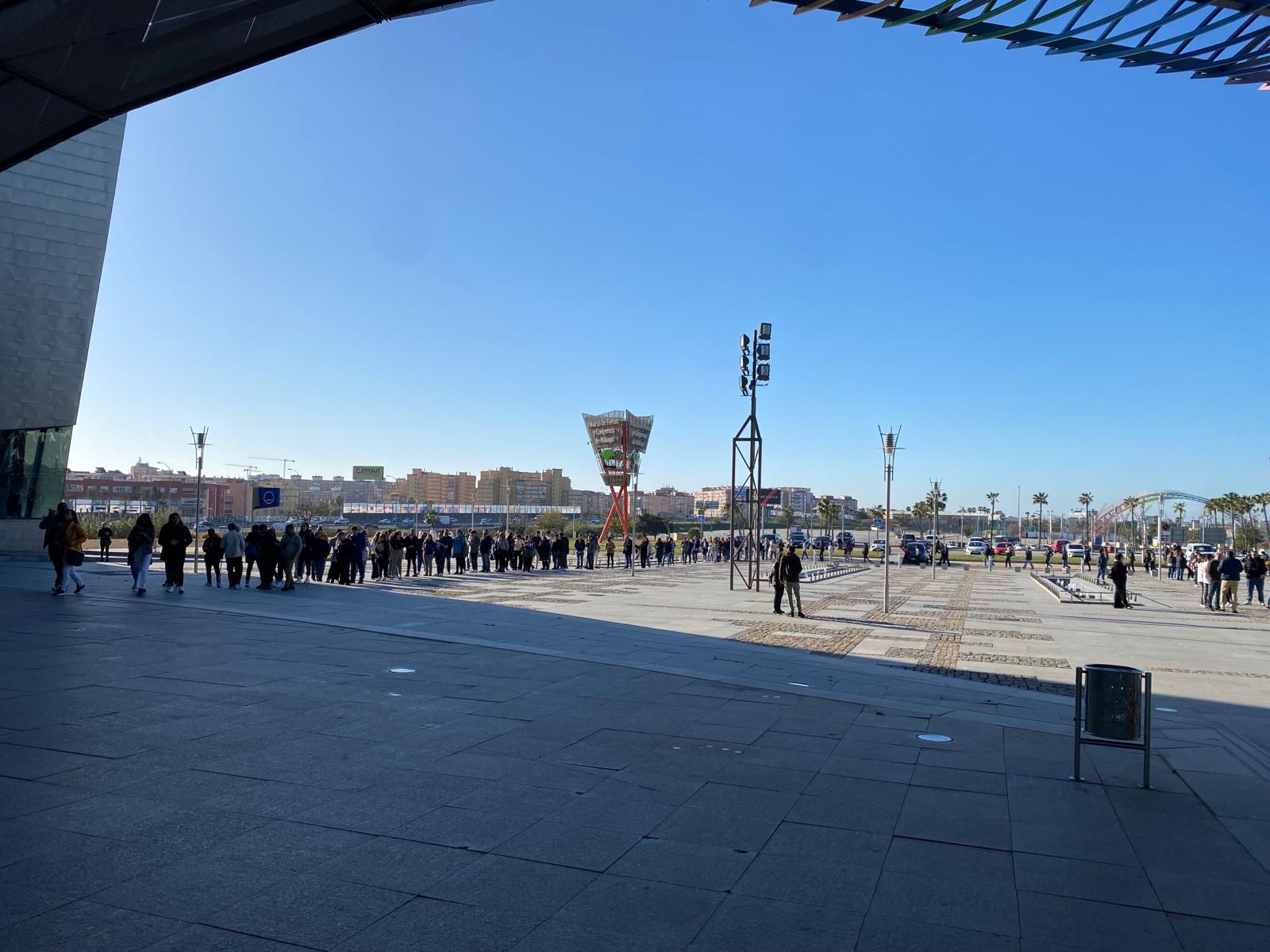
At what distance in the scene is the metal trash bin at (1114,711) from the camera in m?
6.43

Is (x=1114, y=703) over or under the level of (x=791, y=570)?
under

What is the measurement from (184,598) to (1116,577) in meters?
22.2

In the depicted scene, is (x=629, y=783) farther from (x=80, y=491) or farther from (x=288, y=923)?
(x=80, y=491)

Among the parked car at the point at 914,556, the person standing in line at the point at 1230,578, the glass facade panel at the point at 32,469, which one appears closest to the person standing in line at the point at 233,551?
the glass facade panel at the point at 32,469

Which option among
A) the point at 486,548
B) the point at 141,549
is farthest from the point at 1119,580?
the point at 141,549

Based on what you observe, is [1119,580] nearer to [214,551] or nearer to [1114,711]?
[1114,711]

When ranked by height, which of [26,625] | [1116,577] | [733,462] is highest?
[733,462]

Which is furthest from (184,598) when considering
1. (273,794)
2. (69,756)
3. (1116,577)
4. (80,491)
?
(80,491)

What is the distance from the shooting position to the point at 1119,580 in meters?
22.6

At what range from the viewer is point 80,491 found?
13962 centimetres

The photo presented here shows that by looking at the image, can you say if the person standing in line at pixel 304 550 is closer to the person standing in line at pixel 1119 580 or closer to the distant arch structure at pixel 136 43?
the distant arch structure at pixel 136 43

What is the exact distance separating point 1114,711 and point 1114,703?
2.3 inches

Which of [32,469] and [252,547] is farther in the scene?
[32,469]

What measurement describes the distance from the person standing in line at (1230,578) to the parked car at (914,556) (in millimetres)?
30934
